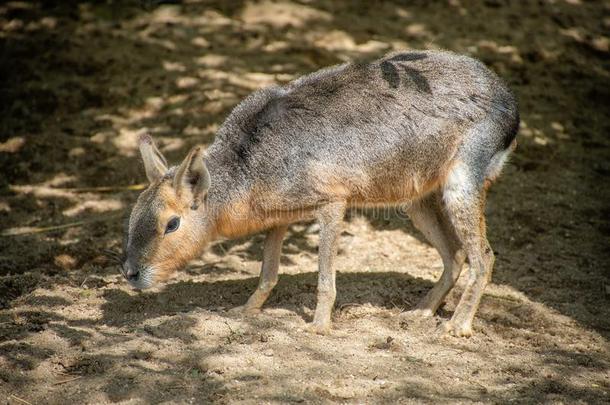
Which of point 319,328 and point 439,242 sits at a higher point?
point 439,242

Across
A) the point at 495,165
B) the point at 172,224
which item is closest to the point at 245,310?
the point at 172,224

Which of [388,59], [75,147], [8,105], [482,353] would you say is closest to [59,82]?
[8,105]

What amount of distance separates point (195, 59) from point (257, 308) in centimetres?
464

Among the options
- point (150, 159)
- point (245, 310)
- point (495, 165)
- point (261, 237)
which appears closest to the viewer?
point (150, 159)

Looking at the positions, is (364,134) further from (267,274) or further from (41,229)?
(41,229)

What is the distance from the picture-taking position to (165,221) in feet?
15.9

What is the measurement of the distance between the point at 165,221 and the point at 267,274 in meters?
0.90

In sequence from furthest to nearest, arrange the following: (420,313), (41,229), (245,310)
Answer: (41,229)
(420,313)
(245,310)

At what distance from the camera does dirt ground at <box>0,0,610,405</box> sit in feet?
14.0

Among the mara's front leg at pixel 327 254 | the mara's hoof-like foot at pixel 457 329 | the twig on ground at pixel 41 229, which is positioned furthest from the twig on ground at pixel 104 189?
the mara's hoof-like foot at pixel 457 329

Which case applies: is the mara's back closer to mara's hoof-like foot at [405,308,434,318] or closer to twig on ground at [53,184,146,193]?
mara's hoof-like foot at [405,308,434,318]

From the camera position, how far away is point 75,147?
7.98 m

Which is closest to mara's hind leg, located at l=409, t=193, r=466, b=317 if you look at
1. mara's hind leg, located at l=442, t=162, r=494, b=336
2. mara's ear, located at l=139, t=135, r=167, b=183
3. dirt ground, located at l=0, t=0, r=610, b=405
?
dirt ground, located at l=0, t=0, r=610, b=405

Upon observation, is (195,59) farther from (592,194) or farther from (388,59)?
(592,194)
